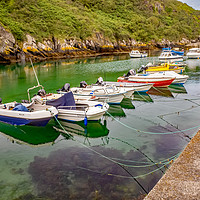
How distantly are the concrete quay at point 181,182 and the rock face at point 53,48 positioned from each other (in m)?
55.4

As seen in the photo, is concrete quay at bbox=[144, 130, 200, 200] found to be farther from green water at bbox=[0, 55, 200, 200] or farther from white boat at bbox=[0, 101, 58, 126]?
white boat at bbox=[0, 101, 58, 126]

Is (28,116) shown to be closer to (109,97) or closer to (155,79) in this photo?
(109,97)

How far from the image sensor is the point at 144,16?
125500mm

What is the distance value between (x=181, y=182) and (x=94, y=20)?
9531 centimetres

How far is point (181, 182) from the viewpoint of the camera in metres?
5.56

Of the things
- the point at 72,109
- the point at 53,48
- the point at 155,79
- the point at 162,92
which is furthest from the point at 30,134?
the point at 53,48

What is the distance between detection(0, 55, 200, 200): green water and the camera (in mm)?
7938

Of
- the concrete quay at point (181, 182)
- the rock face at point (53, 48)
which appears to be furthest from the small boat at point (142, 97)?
the rock face at point (53, 48)

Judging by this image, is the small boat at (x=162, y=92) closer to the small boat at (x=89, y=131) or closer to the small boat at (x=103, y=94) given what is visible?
the small boat at (x=103, y=94)

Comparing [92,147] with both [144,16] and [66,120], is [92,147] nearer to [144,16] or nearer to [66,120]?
[66,120]

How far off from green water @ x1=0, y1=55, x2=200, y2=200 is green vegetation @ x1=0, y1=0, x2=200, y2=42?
2150 inches

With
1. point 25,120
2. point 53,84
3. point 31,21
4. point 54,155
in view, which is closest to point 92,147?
point 54,155

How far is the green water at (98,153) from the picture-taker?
26.0 ft

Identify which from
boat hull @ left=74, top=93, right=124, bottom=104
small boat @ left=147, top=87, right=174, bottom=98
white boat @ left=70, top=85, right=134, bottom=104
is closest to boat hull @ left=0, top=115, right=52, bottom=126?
white boat @ left=70, top=85, right=134, bottom=104
